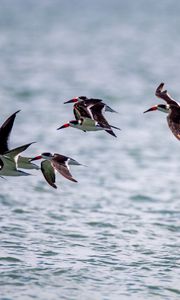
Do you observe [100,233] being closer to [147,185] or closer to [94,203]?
[94,203]

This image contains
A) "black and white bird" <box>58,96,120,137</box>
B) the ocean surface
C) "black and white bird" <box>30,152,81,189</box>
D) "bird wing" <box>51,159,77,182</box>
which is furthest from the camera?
the ocean surface

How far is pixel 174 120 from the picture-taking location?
18.4m

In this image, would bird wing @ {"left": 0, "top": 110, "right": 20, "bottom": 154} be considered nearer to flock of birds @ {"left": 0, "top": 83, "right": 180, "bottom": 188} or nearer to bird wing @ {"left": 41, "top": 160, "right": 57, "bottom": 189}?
flock of birds @ {"left": 0, "top": 83, "right": 180, "bottom": 188}

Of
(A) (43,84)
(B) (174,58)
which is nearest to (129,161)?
(A) (43,84)

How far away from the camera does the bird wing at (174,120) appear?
1812 centimetres

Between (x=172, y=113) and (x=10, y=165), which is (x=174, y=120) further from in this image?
(x=10, y=165)

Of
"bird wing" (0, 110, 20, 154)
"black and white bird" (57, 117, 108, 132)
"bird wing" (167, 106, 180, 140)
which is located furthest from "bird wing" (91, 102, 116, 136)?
"bird wing" (0, 110, 20, 154)

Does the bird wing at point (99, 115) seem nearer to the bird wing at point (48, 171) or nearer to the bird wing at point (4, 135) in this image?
the bird wing at point (48, 171)

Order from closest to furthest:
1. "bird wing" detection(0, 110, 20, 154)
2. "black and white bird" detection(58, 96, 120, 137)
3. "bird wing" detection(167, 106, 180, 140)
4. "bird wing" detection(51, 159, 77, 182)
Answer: "bird wing" detection(167, 106, 180, 140), "bird wing" detection(51, 159, 77, 182), "black and white bird" detection(58, 96, 120, 137), "bird wing" detection(0, 110, 20, 154)

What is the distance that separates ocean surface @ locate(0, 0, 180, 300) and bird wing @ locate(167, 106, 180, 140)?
188 inches

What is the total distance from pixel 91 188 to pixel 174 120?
61.3ft

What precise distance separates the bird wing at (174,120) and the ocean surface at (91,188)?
15.7 ft

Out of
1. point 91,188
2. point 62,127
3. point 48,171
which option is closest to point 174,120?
point 62,127

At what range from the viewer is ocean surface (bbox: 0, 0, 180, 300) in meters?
24.0
